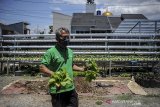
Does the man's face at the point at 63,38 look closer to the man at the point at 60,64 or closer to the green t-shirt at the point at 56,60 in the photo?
the man at the point at 60,64

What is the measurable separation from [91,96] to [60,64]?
4690 mm

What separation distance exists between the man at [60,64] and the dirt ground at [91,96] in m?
3.70

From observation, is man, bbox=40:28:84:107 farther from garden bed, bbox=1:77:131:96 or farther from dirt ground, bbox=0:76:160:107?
garden bed, bbox=1:77:131:96

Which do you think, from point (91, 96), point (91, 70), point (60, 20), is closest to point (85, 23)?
point (60, 20)

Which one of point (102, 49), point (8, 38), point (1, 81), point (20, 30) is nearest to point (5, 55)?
point (8, 38)

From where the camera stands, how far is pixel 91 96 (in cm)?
988

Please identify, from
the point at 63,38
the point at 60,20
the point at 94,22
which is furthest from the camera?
the point at 60,20

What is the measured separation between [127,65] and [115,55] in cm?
75

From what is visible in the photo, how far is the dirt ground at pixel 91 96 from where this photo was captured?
361 inches

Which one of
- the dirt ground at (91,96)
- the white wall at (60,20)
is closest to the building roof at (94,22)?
the white wall at (60,20)

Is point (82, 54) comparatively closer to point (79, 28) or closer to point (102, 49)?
point (102, 49)

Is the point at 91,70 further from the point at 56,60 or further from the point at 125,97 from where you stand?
the point at 125,97

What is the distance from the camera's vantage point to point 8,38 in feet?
54.8

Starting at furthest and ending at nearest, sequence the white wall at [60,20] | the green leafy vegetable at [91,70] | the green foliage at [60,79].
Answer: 1. the white wall at [60,20]
2. the green leafy vegetable at [91,70]
3. the green foliage at [60,79]
